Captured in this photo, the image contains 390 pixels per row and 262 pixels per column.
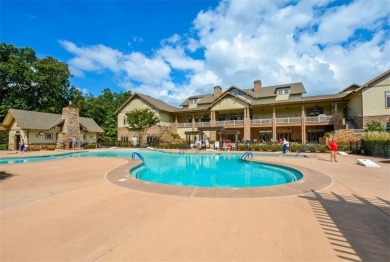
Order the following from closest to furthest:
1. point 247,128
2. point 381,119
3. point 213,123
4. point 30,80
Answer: point 381,119
point 247,128
point 213,123
point 30,80

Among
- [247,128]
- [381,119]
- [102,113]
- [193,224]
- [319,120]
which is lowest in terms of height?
[193,224]

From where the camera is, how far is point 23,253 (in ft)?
10.3

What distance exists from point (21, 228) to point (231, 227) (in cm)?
402

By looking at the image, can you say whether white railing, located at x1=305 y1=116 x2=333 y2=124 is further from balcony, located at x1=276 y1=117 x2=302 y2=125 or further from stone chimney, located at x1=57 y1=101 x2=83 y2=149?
stone chimney, located at x1=57 y1=101 x2=83 y2=149

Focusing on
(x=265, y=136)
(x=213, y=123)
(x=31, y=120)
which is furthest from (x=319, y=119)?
(x=31, y=120)

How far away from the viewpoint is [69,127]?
99.7ft

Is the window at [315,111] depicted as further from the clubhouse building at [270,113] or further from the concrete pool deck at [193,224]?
the concrete pool deck at [193,224]

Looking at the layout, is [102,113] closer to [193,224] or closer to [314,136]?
[314,136]

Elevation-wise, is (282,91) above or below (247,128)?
above

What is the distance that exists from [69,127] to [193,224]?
32.0 meters

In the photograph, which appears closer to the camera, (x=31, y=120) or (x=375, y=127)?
(x=375, y=127)

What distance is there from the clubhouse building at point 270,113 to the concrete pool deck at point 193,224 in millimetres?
22138

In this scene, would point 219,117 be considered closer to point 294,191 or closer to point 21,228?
point 294,191

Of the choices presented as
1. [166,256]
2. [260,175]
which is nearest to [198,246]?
[166,256]
